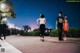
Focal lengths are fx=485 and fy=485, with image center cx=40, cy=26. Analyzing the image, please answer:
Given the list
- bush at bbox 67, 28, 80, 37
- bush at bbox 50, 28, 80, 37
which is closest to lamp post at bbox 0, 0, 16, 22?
bush at bbox 50, 28, 80, 37

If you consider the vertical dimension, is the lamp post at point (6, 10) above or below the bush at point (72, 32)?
above

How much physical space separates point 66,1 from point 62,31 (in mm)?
1029

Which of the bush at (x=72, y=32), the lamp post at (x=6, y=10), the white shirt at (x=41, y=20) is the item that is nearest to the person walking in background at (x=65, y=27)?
the bush at (x=72, y=32)

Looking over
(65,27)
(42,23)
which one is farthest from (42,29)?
(65,27)

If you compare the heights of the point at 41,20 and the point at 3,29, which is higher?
the point at 41,20

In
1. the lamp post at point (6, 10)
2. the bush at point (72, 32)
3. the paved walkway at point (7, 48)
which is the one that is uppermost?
the lamp post at point (6, 10)

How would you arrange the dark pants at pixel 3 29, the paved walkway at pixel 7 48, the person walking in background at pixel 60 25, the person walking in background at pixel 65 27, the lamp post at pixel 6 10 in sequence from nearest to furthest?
1. the paved walkway at pixel 7 48
2. the lamp post at pixel 6 10
3. the dark pants at pixel 3 29
4. the person walking in background at pixel 65 27
5. the person walking in background at pixel 60 25

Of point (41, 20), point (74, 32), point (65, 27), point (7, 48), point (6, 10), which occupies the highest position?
point (6, 10)

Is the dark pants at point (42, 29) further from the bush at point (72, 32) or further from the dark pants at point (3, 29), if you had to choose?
the dark pants at point (3, 29)

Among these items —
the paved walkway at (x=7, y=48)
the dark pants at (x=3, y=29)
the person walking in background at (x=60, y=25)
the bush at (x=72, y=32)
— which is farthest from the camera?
the person walking in background at (x=60, y=25)

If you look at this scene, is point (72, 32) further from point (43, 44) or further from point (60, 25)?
point (43, 44)

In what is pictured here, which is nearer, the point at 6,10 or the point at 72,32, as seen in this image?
the point at 6,10

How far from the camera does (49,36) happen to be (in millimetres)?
10531

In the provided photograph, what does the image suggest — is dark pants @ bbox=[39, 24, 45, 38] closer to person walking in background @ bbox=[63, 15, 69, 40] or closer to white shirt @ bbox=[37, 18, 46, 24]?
white shirt @ bbox=[37, 18, 46, 24]
